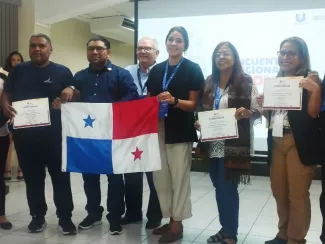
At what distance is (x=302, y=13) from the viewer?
5039 mm

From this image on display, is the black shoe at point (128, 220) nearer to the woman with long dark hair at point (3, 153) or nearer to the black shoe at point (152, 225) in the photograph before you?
the black shoe at point (152, 225)

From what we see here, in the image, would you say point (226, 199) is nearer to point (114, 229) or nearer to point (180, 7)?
point (114, 229)

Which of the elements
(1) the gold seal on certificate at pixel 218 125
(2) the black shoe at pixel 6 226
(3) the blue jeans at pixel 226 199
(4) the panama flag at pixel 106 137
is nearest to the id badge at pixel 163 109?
(4) the panama flag at pixel 106 137

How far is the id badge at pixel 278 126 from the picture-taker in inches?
96.4

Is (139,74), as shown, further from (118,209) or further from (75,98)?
(118,209)

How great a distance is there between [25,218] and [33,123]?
109cm

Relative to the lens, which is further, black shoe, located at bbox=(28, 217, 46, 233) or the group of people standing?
black shoe, located at bbox=(28, 217, 46, 233)

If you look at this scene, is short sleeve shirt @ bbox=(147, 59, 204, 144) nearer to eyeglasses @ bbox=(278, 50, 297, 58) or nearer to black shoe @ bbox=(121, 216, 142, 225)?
eyeglasses @ bbox=(278, 50, 297, 58)

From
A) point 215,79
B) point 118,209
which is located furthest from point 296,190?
point 118,209

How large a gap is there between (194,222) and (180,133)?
1.06 metres

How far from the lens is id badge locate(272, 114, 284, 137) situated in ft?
8.03

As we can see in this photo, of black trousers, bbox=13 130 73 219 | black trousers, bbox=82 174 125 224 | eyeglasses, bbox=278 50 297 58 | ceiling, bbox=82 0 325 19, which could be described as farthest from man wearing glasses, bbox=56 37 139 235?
ceiling, bbox=82 0 325 19

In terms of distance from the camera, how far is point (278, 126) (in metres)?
2.47

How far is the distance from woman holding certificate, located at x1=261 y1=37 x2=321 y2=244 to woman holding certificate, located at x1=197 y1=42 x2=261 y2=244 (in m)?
0.15
